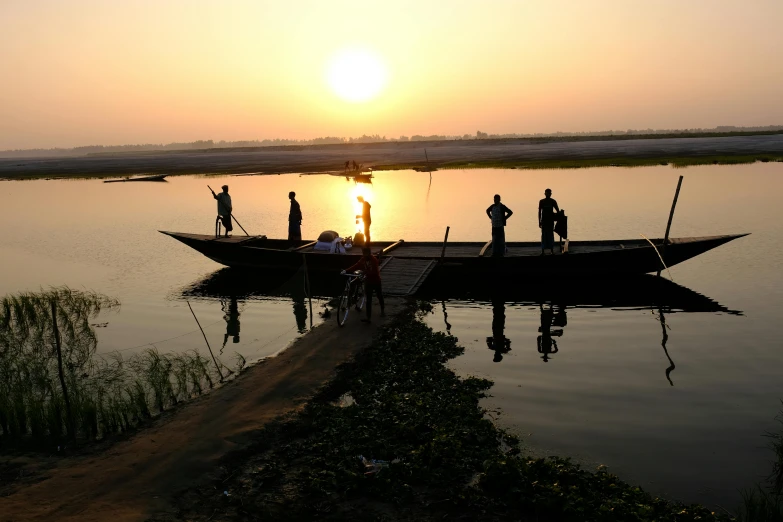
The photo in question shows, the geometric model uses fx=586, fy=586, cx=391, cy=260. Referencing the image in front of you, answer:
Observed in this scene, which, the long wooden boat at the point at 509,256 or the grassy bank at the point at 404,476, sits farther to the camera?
Answer: the long wooden boat at the point at 509,256

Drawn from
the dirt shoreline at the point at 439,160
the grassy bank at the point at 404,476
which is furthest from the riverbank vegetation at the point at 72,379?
the dirt shoreline at the point at 439,160

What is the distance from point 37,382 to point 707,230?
2653 cm

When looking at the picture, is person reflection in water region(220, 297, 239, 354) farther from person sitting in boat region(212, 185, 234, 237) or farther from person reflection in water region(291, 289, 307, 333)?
person sitting in boat region(212, 185, 234, 237)

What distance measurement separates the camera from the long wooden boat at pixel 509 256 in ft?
59.7

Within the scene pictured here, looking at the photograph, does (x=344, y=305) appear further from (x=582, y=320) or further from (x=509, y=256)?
(x=509, y=256)

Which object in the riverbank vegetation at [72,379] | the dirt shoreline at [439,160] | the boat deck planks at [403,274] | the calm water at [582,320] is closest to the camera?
the calm water at [582,320]

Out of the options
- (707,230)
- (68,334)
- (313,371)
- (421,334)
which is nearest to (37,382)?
(68,334)

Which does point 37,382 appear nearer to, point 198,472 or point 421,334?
point 198,472

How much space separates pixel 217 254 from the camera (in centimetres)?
2250

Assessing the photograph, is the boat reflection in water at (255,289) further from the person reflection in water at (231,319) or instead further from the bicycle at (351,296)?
the bicycle at (351,296)

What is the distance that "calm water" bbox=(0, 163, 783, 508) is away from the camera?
333 inches

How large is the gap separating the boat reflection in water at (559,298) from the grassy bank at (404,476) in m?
4.45

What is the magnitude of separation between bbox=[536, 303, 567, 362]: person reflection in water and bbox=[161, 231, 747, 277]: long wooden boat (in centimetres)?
266

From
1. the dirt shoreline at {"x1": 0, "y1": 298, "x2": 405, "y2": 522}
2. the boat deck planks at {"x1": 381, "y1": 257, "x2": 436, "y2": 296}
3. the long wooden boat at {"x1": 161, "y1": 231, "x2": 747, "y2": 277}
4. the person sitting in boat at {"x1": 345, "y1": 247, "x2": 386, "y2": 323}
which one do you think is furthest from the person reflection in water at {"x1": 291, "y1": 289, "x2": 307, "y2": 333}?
the dirt shoreline at {"x1": 0, "y1": 298, "x2": 405, "y2": 522}
